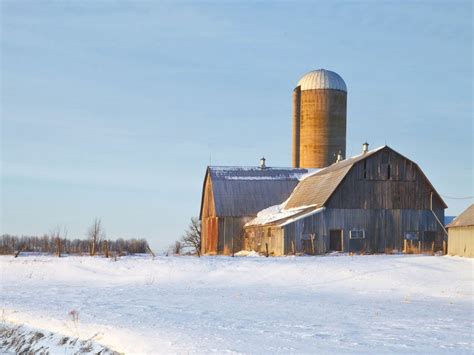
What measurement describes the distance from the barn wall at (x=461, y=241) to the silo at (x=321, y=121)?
19914mm

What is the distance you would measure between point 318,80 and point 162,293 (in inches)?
1435

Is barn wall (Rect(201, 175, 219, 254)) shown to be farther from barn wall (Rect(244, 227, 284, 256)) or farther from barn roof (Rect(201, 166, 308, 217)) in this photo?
barn wall (Rect(244, 227, 284, 256))

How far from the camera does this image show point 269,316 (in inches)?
623

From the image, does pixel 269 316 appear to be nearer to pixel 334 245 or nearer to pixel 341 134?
pixel 334 245

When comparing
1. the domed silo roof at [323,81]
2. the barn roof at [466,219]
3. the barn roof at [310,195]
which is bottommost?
the barn roof at [466,219]

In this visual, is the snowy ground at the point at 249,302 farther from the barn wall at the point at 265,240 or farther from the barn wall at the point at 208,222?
the barn wall at the point at 208,222

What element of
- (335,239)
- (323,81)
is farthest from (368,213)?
(323,81)

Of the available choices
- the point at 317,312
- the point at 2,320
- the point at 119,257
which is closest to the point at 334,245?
the point at 119,257

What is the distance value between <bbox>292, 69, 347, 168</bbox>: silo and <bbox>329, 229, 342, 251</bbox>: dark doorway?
616 inches

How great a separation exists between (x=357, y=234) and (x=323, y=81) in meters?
19.8

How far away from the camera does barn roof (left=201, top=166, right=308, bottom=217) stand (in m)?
43.6

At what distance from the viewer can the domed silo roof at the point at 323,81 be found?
54.0 m

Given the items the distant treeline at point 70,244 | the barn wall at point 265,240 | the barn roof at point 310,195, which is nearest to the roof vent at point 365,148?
the barn roof at point 310,195

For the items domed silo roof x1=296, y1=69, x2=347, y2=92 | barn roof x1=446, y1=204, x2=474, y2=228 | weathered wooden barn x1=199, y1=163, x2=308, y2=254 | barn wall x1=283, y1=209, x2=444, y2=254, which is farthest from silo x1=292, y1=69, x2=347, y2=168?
barn roof x1=446, y1=204, x2=474, y2=228
